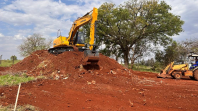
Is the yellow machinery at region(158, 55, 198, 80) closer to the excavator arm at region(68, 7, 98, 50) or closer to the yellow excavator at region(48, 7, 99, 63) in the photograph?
the yellow excavator at region(48, 7, 99, 63)

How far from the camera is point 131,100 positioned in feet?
19.3

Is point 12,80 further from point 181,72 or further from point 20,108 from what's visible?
point 181,72

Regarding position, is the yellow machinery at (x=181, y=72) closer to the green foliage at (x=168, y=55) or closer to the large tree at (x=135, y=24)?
the large tree at (x=135, y=24)

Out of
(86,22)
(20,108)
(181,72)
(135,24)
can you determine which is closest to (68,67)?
(86,22)

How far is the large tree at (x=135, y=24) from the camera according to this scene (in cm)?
2098

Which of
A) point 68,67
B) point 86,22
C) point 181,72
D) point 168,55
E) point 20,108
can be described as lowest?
point 20,108

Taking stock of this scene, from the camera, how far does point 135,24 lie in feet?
71.2

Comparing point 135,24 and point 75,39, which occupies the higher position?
point 135,24

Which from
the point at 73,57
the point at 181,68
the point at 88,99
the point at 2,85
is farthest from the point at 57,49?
the point at 181,68

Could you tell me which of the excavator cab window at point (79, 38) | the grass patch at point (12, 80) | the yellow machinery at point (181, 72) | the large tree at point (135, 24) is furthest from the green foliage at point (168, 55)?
the grass patch at point (12, 80)

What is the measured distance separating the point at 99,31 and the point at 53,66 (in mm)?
12546

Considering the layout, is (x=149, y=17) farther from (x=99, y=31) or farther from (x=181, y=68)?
(x=181, y=68)

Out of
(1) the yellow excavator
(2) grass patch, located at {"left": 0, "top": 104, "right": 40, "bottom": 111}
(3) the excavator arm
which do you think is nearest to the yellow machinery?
(1) the yellow excavator

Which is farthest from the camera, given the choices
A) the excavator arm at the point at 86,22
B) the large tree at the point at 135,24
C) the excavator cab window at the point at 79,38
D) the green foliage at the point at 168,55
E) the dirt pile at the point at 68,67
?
the green foliage at the point at 168,55
